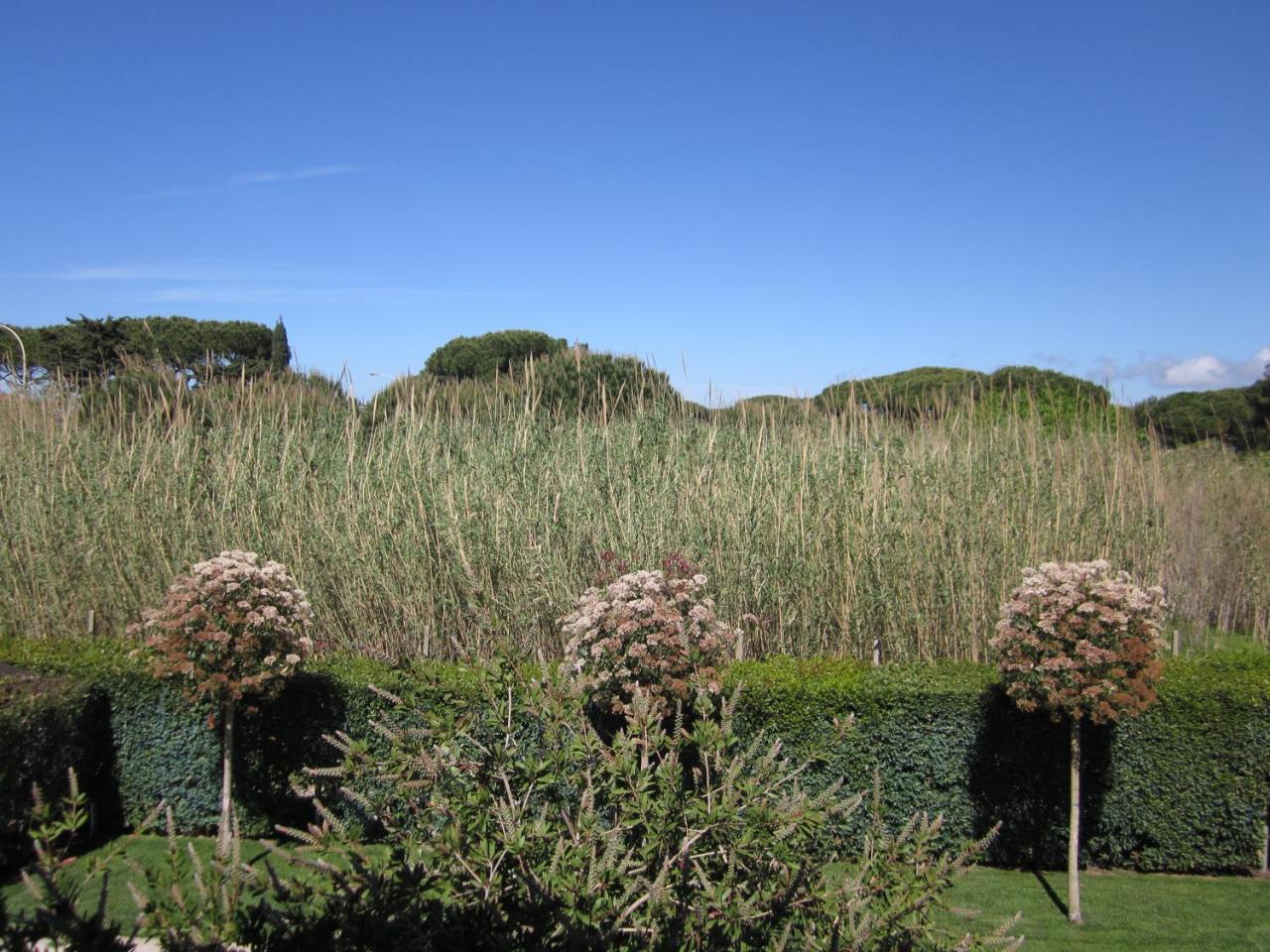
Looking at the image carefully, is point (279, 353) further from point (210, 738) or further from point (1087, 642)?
point (1087, 642)

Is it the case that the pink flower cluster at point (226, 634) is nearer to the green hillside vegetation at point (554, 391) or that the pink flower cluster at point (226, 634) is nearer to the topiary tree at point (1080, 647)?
the green hillside vegetation at point (554, 391)

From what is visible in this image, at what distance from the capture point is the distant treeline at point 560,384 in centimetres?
838

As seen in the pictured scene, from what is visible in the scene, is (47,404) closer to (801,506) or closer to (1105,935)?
(801,506)

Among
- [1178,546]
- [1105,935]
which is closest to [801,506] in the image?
[1105,935]

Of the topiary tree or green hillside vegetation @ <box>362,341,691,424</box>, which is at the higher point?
green hillside vegetation @ <box>362,341,691,424</box>

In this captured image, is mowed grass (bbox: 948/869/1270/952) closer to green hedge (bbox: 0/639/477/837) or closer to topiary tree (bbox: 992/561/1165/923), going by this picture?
topiary tree (bbox: 992/561/1165/923)

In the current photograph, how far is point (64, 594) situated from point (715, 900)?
7.83 meters

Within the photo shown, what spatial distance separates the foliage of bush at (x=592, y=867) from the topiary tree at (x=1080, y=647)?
6.93 ft

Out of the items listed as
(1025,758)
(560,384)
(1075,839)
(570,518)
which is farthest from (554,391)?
(1075,839)

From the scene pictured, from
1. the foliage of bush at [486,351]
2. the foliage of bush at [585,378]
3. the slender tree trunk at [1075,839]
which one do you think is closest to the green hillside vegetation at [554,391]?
the foliage of bush at [585,378]

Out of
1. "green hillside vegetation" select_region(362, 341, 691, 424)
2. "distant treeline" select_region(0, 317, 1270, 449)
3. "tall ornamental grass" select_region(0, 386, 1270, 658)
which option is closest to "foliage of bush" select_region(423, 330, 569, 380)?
"distant treeline" select_region(0, 317, 1270, 449)

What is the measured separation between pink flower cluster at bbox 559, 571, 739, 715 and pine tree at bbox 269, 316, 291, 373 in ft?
18.2

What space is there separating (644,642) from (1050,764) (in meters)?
2.31

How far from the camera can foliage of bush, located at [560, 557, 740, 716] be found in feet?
15.3
